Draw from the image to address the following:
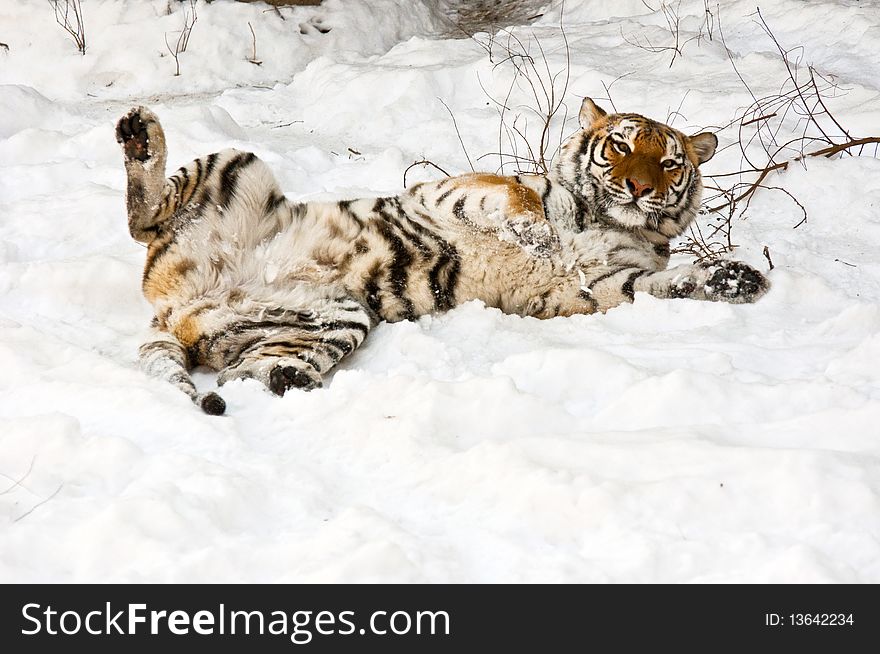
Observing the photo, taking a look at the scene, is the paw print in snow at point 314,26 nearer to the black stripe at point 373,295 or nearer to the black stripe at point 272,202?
the black stripe at point 272,202

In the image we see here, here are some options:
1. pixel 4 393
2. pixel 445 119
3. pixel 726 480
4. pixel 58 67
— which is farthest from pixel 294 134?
pixel 726 480

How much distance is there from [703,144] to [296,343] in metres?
2.27

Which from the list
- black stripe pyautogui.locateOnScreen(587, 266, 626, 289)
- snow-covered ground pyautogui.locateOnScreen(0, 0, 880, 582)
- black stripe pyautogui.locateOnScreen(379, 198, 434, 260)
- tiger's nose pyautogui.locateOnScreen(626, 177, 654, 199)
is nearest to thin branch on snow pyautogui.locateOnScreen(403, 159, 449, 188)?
snow-covered ground pyautogui.locateOnScreen(0, 0, 880, 582)

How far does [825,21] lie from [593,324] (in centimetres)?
477

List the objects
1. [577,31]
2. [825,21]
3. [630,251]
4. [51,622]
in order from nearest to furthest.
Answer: [51,622] < [630,251] < [825,21] < [577,31]

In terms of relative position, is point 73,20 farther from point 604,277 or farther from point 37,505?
point 37,505

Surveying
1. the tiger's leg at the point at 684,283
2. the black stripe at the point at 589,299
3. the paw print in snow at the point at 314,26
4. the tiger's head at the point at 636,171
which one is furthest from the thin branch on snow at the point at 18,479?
the paw print in snow at the point at 314,26

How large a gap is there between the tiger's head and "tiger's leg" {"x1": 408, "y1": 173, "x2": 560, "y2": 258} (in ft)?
0.93

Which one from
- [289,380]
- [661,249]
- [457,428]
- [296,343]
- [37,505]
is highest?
[661,249]

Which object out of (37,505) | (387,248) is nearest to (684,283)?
(387,248)

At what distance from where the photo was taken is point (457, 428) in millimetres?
2670

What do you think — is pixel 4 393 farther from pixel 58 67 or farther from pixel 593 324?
pixel 58 67

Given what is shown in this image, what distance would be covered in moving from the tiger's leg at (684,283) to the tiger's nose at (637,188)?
35 cm

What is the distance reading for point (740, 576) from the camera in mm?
1937
